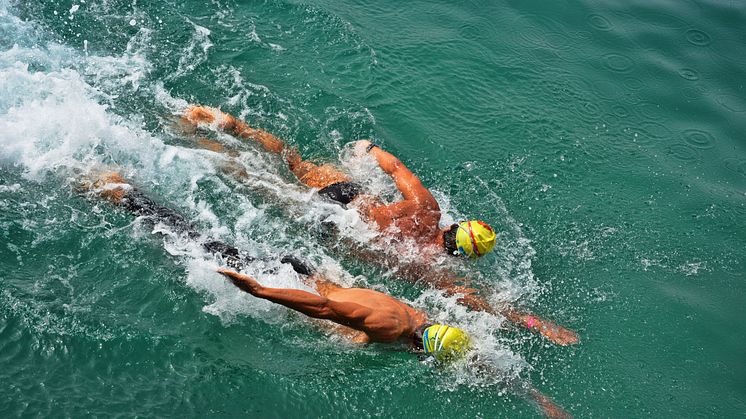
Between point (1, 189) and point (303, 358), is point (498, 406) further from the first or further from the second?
point (1, 189)

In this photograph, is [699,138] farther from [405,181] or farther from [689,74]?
[405,181]

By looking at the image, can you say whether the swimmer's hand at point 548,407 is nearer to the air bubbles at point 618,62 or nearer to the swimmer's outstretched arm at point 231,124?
the swimmer's outstretched arm at point 231,124

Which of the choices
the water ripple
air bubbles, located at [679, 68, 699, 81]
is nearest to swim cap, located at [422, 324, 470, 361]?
the water ripple

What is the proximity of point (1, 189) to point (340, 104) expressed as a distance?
512 cm

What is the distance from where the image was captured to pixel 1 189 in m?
7.36

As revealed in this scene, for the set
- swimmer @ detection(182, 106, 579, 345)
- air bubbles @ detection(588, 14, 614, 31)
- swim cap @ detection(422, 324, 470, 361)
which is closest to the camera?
swim cap @ detection(422, 324, 470, 361)

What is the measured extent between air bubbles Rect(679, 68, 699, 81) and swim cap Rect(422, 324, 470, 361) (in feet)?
29.9

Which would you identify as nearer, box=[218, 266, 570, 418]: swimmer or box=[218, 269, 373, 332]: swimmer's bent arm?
box=[218, 269, 373, 332]: swimmer's bent arm

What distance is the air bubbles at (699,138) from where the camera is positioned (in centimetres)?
1146

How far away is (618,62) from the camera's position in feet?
42.1

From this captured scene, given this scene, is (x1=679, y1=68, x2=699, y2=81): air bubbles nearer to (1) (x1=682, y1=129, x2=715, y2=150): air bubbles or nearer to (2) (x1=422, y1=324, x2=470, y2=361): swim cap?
(1) (x1=682, y1=129, x2=715, y2=150): air bubbles

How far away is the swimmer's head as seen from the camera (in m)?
7.61

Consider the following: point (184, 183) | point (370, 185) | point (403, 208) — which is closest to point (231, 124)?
point (184, 183)

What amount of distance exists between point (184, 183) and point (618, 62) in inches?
366
